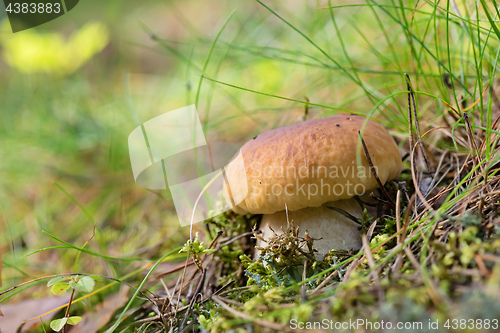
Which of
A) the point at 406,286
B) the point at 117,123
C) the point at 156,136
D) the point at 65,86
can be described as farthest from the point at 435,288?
the point at 65,86

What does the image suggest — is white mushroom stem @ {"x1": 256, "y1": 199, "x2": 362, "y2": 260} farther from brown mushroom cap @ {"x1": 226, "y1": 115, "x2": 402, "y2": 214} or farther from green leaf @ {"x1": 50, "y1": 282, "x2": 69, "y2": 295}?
green leaf @ {"x1": 50, "y1": 282, "x2": 69, "y2": 295}

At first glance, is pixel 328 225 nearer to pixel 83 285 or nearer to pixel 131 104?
pixel 83 285

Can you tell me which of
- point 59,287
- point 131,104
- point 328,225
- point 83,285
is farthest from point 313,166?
point 131,104

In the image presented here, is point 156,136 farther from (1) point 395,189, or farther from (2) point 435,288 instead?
(2) point 435,288

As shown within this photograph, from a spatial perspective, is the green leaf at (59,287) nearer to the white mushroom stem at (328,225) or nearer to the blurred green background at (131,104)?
the blurred green background at (131,104)

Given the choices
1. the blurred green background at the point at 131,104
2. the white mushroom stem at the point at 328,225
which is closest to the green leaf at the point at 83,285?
the blurred green background at the point at 131,104

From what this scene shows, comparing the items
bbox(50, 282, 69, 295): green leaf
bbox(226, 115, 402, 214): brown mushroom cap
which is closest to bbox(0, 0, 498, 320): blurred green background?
bbox(50, 282, 69, 295): green leaf

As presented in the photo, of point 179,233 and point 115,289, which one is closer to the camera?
point 115,289
